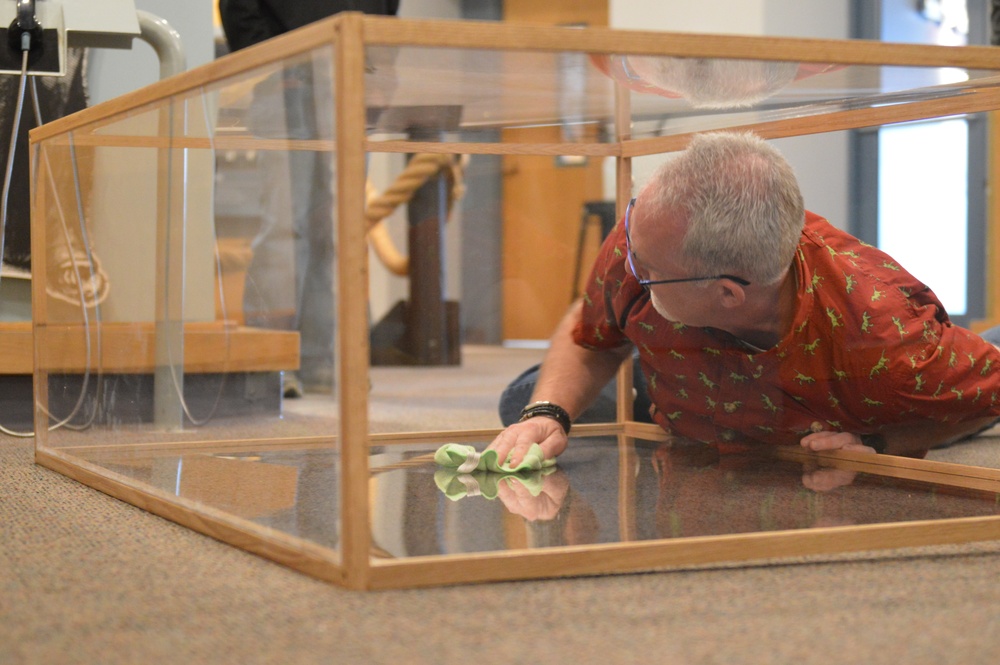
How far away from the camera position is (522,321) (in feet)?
4.48

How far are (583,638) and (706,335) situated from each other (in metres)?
0.54

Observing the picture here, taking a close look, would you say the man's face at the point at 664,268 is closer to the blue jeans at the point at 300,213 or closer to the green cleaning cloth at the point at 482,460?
the green cleaning cloth at the point at 482,460

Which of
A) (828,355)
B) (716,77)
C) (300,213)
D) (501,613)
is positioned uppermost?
(716,77)

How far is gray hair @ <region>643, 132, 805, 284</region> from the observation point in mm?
961

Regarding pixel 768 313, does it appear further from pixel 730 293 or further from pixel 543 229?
pixel 543 229

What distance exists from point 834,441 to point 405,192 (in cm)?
53

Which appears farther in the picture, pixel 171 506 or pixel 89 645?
pixel 171 506

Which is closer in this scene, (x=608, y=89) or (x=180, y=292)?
(x=608, y=89)

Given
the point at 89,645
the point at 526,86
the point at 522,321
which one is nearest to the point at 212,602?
the point at 89,645

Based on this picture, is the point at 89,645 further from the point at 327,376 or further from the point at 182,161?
the point at 182,161

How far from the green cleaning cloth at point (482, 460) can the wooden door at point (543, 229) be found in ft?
0.74

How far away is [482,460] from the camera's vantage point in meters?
1.10

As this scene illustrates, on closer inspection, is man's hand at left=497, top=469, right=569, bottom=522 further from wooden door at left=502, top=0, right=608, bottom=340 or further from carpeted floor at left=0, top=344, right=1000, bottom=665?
wooden door at left=502, top=0, right=608, bottom=340

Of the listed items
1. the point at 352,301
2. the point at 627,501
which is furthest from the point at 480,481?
the point at 352,301
